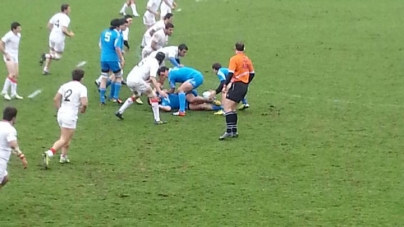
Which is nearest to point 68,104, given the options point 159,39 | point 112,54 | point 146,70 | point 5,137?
point 5,137

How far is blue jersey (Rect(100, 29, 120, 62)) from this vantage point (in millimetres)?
18297

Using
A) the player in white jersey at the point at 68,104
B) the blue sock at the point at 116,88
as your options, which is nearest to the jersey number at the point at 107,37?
the blue sock at the point at 116,88

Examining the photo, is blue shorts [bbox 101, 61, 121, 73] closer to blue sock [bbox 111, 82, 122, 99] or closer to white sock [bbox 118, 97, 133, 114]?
blue sock [bbox 111, 82, 122, 99]

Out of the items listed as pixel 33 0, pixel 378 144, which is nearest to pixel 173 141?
pixel 378 144

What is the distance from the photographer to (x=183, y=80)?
60.2ft

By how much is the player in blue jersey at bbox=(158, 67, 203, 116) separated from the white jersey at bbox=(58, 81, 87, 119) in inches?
172

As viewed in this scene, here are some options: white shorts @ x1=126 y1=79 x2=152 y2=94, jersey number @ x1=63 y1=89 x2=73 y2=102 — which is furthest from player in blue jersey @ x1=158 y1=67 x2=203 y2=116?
jersey number @ x1=63 y1=89 x2=73 y2=102

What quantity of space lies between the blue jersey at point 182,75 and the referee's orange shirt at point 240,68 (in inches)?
96.8

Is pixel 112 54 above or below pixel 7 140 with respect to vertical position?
above

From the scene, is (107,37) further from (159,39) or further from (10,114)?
(10,114)

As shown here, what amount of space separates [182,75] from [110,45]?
1.82m

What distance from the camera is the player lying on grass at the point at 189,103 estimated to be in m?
18.1

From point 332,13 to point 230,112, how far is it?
16730 millimetres

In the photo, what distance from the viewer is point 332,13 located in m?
31.3
